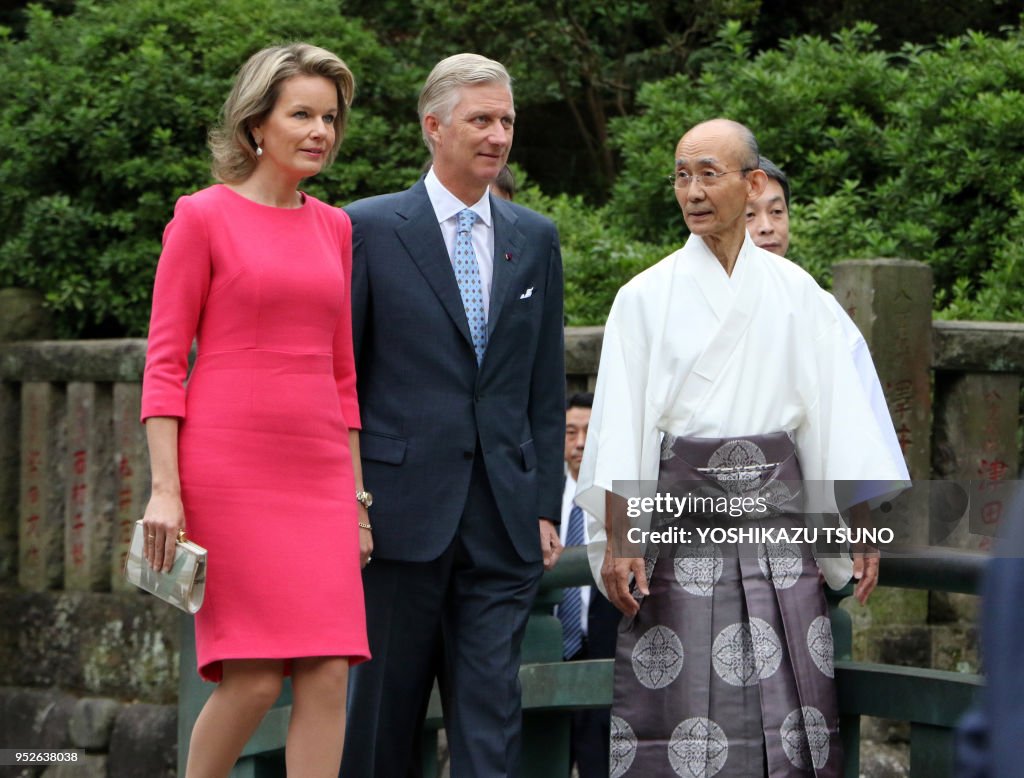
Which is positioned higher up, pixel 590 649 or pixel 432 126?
pixel 432 126

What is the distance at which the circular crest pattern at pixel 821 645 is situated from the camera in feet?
12.4

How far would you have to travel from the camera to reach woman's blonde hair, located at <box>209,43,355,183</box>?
3.70 meters

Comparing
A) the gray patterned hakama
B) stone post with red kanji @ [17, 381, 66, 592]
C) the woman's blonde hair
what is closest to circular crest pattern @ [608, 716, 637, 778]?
the gray patterned hakama

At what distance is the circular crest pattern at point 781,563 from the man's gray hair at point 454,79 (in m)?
1.28

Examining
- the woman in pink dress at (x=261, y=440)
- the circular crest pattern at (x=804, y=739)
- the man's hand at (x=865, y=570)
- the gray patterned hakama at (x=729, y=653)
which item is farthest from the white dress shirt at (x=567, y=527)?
the woman in pink dress at (x=261, y=440)

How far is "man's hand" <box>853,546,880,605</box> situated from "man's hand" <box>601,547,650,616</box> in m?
0.50

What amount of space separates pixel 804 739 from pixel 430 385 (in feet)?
3.96

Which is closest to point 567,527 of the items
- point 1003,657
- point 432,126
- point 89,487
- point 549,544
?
point 549,544

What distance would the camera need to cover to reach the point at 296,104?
370 cm

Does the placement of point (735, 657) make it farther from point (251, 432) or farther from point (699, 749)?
point (251, 432)

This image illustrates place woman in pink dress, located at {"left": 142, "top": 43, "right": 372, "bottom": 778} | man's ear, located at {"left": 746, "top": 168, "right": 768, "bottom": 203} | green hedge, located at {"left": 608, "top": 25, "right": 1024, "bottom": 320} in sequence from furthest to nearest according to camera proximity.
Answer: green hedge, located at {"left": 608, "top": 25, "right": 1024, "bottom": 320}, man's ear, located at {"left": 746, "top": 168, "right": 768, "bottom": 203}, woman in pink dress, located at {"left": 142, "top": 43, "right": 372, "bottom": 778}

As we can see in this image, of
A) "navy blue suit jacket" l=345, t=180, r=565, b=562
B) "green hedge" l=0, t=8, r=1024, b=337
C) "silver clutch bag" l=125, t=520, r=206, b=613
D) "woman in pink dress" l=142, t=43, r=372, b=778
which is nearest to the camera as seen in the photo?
"silver clutch bag" l=125, t=520, r=206, b=613

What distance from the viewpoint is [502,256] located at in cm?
407

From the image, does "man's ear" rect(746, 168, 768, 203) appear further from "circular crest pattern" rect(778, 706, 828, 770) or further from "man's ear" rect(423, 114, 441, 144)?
"circular crest pattern" rect(778, 706, 828, 770)
